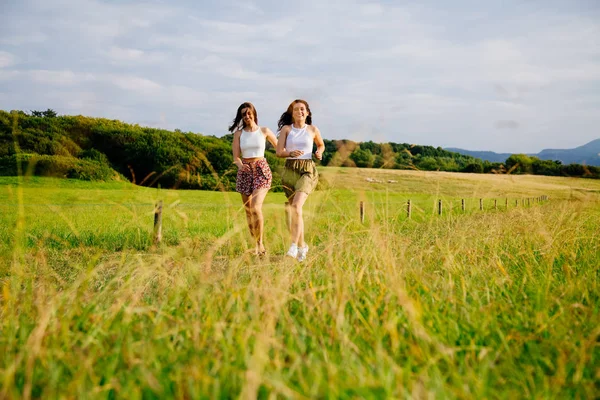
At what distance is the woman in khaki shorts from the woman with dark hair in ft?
1.28

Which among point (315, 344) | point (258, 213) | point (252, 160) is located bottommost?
point (315, 344)

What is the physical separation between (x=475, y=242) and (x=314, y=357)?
3.79 meters

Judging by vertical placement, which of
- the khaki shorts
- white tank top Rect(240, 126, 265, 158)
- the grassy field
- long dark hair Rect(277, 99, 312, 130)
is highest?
long dark hair Rect(277, 99, 312, 130)

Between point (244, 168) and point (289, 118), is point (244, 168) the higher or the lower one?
the lower one

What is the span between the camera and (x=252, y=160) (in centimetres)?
750

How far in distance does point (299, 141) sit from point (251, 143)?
0.83m

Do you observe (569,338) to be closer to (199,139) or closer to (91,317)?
(91,317)

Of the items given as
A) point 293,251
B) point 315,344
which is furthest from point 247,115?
point 315,344

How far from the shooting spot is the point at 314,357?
240cm

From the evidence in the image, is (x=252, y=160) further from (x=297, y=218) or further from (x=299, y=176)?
(x=297, y=218)

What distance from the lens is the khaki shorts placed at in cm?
688

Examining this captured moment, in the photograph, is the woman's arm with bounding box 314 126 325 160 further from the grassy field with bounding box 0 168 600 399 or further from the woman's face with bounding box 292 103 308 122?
the grassy field with bounding box 0 168 600 399

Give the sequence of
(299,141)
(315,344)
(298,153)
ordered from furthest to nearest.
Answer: (299,141)
(298,153)
(315,344)

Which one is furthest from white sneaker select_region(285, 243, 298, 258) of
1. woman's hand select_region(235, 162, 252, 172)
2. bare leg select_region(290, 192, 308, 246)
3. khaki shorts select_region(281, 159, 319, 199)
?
woman's hand select_region(235, 162, 252, 172)
